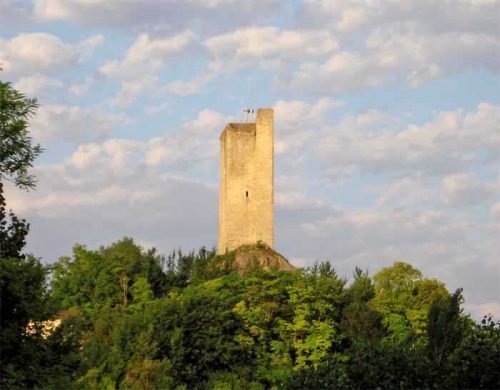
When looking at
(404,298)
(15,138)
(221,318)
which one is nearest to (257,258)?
(404,298)

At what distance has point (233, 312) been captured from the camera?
6731 centimetres

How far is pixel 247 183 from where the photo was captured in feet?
305

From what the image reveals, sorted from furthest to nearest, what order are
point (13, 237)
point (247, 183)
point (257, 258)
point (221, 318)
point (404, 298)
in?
point (247, 183)
point (257, 258)
point (404, 298)
point (221, 318)
point (13, 237)

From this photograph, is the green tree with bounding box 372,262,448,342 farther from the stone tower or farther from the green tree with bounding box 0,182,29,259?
the green tree with bounding box 0,182,29,259

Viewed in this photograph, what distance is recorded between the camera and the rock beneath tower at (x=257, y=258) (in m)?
83.8

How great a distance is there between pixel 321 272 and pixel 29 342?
51.7 metres

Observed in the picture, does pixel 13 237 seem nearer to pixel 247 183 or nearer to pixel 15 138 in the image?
pixel 15 138

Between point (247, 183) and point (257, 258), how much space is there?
26.9ft

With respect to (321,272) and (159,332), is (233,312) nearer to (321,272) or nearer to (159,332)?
(159,332)

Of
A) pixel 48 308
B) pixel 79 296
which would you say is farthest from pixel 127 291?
pixel 48 308

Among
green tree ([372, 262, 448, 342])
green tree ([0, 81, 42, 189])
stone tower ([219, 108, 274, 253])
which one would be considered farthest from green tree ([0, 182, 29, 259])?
stone tower ([219, 108, 274, 253])

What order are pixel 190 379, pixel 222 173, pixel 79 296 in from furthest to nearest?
pixel 222 173 < pixel 79 296 < pixel 190 379

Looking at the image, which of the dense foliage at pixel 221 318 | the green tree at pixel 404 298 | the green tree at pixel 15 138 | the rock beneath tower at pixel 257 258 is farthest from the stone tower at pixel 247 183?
the green tree at pixel 15 138

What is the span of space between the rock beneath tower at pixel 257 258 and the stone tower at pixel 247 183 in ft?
6.88
